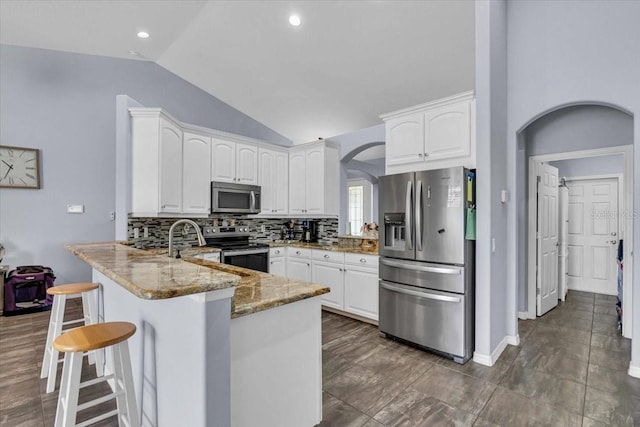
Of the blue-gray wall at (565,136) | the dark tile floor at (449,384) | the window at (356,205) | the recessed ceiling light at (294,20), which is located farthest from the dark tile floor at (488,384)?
the window at (356,205)

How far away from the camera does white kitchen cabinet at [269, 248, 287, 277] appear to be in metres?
4.43

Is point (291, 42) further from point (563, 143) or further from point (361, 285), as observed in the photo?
point (563, 143)

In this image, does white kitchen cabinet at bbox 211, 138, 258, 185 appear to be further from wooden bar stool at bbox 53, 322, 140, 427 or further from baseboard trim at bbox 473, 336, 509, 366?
baseboard trim at bbox 473, 336, 509, 366

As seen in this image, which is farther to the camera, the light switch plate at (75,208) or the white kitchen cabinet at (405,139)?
the light switch plate at (75,208)

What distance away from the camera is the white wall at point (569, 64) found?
2553 millimetres

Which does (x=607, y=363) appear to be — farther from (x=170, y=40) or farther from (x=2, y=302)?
(x=2, y=302)

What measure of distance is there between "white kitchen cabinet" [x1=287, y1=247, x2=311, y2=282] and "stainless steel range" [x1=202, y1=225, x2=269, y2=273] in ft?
1.19

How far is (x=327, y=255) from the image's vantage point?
4.07 m

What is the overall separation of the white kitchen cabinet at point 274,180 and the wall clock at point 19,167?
311cm

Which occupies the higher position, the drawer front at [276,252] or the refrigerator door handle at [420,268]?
the refrigerator door handle at [420,268]

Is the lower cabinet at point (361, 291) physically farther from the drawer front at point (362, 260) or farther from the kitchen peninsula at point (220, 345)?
the kitchen peninsula at point (220, 345)

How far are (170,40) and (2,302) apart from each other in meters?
4.13

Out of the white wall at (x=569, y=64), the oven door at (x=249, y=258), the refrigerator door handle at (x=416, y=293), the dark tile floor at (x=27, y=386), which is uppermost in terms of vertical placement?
the white wall at (x=569, y=64)

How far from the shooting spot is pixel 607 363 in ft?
8.91
